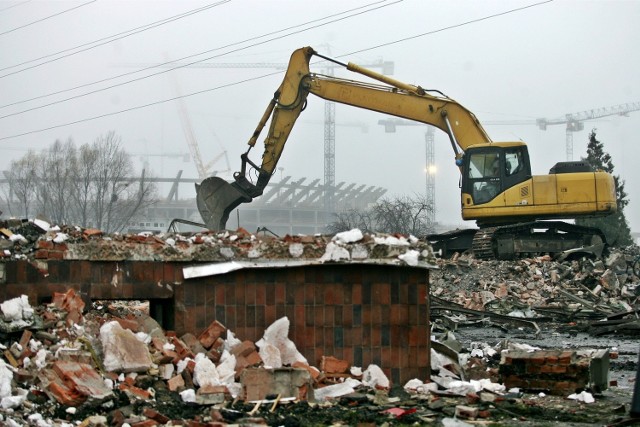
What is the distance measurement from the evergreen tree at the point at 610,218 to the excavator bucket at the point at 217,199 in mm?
23869

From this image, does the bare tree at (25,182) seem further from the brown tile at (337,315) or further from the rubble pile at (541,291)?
the brown tile at (337,315)

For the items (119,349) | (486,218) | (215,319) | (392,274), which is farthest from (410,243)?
(486,218)

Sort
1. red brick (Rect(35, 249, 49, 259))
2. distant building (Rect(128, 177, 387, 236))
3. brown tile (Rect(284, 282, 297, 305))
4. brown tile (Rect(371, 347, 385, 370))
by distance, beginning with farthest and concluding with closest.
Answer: distant building (Rect(128, 177, 387, 236)), brown tile (Rect(371, 347, 385, 370)), brown tile (Rect(284, 282, 297, 305)), red brick (Rect(35, 249, 49, 259))

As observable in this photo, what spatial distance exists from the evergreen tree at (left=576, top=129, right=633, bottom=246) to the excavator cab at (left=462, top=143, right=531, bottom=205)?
58.0 feet

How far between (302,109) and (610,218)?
2890cm

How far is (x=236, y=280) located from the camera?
7.47m

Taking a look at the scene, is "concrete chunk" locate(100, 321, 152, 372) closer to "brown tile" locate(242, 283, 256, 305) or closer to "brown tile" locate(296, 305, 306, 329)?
"brown tile" locate(242, 283, 256, 305)

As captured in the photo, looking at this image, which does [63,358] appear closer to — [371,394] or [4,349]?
[4,349]

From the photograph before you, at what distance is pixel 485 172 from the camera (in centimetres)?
2638

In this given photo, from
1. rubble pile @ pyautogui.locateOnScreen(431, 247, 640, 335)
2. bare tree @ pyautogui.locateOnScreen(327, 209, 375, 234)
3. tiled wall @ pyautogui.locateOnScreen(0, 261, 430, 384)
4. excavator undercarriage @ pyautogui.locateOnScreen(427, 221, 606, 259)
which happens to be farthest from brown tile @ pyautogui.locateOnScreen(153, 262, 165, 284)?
bare tree @ pyautogui.locateOnScreen(327, 209, 375, 234)

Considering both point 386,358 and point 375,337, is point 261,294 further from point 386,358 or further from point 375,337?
point 386,358

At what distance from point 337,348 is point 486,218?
2024 cm

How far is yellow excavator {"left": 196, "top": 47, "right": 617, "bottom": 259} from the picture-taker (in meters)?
24.8

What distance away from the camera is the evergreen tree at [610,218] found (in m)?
47.2
